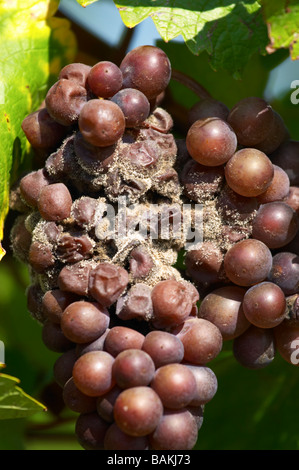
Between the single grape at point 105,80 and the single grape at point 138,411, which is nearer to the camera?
the single grape at point 138,411

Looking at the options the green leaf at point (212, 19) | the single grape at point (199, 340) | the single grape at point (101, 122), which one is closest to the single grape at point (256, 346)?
the single grape at point (199, 340)

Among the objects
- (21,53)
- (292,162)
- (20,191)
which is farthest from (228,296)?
(21,53)

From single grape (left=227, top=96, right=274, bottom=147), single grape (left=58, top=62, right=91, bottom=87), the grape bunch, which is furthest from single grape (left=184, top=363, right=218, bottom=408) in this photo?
single grape (left=58, top=62, right=91, bottom=87)

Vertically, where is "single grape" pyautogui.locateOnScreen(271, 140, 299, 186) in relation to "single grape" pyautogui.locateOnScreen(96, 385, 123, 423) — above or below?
above

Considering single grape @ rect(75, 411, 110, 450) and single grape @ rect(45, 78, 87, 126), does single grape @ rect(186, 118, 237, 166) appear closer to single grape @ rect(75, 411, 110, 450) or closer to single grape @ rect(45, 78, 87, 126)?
single grape @ rect(45, 78, 87, 126)

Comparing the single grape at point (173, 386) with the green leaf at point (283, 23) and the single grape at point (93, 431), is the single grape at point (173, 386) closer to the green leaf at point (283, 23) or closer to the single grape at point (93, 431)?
the single grape at point (93, 431)

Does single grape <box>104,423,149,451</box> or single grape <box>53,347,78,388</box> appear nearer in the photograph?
single grape <box>104,423,149,451</box>

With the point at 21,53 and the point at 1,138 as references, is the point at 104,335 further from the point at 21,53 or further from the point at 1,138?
the point at 21,53
